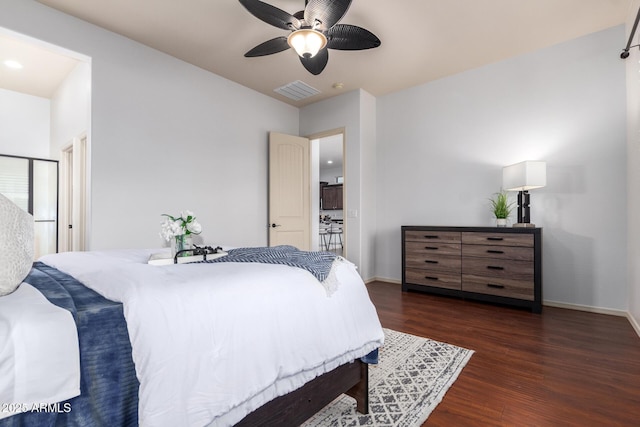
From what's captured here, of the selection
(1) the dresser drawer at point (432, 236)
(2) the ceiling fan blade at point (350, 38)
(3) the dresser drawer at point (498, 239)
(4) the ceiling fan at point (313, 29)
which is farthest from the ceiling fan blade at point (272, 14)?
(3) the dresser drawer at point (498, 239)

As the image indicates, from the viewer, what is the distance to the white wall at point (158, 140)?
2.90m

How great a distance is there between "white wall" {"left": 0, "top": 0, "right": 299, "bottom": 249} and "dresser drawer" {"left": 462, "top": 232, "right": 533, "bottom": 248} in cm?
273

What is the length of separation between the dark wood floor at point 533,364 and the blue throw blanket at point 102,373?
4.36 feet

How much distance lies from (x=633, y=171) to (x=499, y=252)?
4.27 feet

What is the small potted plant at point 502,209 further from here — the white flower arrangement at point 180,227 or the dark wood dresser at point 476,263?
the white flower arrangement at point 180,227

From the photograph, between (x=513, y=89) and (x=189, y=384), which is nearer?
(x=189, y=384)

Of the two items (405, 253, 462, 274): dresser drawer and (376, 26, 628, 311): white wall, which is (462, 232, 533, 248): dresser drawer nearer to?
(405, 253, 462, 274): dresser drawer

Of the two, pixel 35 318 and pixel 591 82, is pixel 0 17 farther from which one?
pixel 591 82

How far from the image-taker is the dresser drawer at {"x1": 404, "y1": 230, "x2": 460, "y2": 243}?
3.65 meters

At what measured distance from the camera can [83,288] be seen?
113cm

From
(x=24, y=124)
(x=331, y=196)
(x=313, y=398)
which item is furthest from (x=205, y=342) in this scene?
(x=331, y=196)

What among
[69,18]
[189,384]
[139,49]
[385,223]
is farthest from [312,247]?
[189,384]

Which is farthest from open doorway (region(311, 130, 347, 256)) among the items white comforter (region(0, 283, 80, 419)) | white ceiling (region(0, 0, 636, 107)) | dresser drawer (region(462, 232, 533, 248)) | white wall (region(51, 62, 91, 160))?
white comforter (region(0, 283, 80, 419))

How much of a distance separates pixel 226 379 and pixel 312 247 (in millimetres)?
4169
